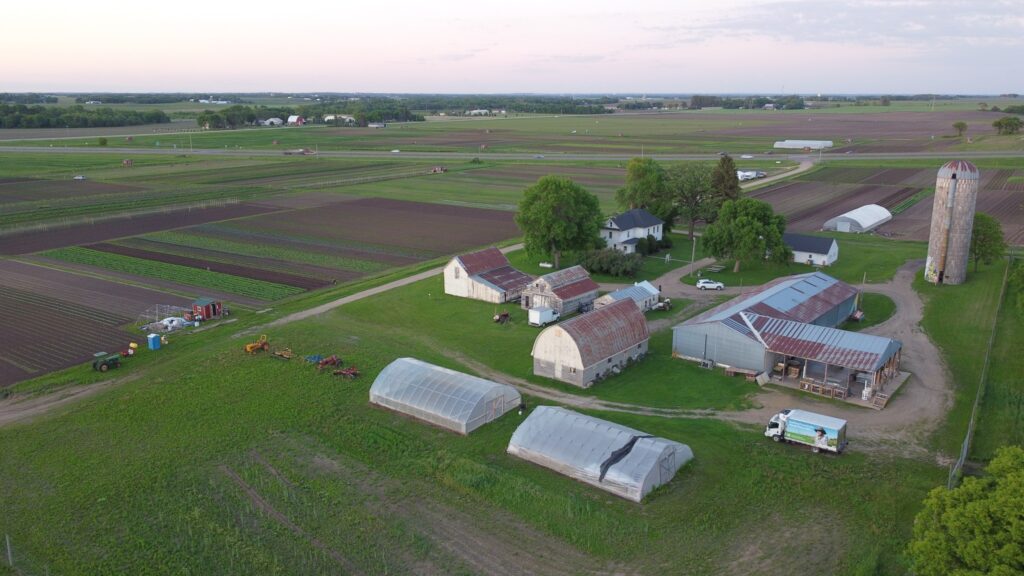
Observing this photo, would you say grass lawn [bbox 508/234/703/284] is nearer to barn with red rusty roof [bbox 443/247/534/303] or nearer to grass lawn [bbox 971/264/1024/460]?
barn with red rusty roof [bbox 443/247/534/303]

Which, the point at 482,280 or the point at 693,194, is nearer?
the point at 482,280

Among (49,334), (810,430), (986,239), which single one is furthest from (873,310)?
(49,334)

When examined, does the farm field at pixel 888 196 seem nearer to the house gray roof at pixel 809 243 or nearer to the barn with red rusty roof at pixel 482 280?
the house gray roof at pixel 809 243

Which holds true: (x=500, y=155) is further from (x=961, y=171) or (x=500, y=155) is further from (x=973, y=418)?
(x=973, y=418)

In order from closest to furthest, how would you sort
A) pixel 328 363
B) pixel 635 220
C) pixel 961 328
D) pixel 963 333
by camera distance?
pixel 328 363
pixel 963 333
pixel 961 328
pixel 635 220

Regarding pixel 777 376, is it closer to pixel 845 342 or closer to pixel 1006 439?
pixel 845 342

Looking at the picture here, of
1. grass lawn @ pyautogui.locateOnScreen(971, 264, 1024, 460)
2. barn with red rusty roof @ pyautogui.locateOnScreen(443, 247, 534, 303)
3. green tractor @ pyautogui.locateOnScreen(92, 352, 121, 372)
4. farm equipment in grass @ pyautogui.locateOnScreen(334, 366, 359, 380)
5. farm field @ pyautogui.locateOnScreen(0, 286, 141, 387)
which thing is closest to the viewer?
grass lawn @ pyautogui.locateOnScreen(971, 264, 1024, 460)

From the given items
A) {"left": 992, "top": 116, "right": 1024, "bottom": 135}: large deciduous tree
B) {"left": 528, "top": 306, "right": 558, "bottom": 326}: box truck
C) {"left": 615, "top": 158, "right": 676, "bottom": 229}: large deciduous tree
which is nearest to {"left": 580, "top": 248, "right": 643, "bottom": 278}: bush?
{"left": 528, "top": 306, "right": 558, "bottom": 326}: box truck
